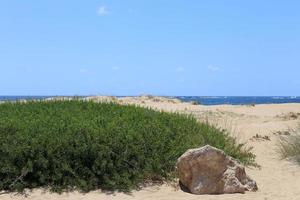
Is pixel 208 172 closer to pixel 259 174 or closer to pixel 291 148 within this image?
pixel 259 174

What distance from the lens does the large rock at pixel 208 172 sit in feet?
30.6

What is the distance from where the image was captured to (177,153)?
10.1m

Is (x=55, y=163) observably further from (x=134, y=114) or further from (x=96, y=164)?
(x=134, y=114)

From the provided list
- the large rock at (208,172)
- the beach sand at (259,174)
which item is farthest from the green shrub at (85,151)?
the large rock at (208,172)

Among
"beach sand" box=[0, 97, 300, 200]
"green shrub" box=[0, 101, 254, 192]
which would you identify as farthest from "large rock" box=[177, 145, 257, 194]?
"green shrub" box=[0, 101, 254, 192]

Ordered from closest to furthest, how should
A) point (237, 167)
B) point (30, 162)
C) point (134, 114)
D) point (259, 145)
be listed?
1. point (30, 162)
2. point (237, 167)
3. point (134, 114)
4. point (259, 145)

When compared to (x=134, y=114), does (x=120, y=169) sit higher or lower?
lower

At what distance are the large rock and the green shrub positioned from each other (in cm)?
53

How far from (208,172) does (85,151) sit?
6.52ft

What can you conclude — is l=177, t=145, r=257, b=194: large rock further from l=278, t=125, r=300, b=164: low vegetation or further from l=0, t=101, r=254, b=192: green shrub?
l=278, t=125, r=300, b=164: low vegetation

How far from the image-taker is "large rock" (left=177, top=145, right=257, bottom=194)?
30.6 feet

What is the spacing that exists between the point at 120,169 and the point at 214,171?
1.50 meters

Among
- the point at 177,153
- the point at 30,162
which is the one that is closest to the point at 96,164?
the point at 30,162

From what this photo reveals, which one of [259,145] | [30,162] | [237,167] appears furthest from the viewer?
[259,145]
